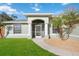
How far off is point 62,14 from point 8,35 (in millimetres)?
4708

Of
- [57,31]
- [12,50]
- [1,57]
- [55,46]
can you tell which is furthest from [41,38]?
[1,57]

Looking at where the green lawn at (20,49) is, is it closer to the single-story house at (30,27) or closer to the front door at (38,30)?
the single-story house at (30,27)

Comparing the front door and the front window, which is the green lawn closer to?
the front door

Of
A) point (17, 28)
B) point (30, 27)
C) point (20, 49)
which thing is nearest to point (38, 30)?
point (30, 27)

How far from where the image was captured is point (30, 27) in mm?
16062

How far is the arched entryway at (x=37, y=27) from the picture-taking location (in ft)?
52.3

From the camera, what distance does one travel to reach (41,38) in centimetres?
1462

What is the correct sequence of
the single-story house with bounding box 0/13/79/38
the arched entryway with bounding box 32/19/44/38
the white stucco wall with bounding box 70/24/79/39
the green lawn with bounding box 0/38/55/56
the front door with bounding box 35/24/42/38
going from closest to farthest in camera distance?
1. the green lawn with bounding box 0/38/55/56
2. the white stucco wall with bounding box 70/24/79/39
3. the single-story house with bounding box 0/13/79/38
4. the front door with bounding box 35/24/42/38
5. the arched entryway with bounding box 32/19/44/38

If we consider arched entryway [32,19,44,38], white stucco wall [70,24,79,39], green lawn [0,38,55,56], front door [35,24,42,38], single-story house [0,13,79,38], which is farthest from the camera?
arched entryway [32,19,44,38]

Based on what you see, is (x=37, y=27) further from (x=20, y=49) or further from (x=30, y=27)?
(x=20, y=49)

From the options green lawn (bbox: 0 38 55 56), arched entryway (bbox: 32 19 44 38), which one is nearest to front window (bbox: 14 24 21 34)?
arched entryway (bbox: 32 19 44 38)

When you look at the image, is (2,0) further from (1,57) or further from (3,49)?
(1,57)

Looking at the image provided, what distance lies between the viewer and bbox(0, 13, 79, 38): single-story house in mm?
15180

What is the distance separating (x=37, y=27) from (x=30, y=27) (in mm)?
533
